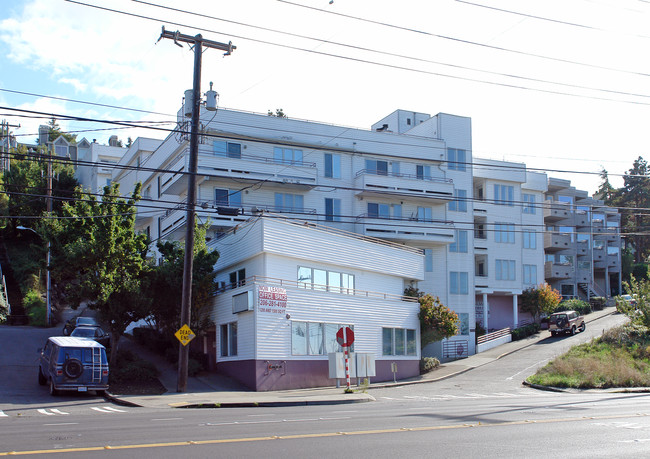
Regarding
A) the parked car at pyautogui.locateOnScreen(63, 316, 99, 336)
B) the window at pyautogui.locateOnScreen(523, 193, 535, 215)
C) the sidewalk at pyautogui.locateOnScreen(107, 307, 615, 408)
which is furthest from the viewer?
the window at pyautogui.locateOnScreen(523, 193, 535, 215)

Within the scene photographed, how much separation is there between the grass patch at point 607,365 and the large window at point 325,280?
32.6 feet

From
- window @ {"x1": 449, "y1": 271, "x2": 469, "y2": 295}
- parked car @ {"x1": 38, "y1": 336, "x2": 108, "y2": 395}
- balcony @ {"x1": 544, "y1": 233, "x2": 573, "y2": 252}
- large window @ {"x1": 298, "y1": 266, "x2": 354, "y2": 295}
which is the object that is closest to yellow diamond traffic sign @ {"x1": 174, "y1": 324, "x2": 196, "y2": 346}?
parked car @ {"x1": 38, "y1": 336, "x2": 108, "y2": 395}

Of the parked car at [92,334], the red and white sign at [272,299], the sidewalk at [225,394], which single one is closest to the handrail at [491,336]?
the sidewalk at [225,394]

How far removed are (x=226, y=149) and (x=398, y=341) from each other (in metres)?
15.6

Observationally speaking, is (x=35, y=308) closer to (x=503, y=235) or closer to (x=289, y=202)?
(x=289, y=202)

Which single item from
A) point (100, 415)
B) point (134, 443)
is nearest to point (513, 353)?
point (100, 415)

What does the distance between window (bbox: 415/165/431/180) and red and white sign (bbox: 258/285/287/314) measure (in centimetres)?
2119

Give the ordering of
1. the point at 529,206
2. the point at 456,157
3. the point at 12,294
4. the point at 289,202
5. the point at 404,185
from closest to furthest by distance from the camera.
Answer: the point at 289,202 < the point at 404,185 < the point at 456,157 < the point at 12,294 < the point at 529,206

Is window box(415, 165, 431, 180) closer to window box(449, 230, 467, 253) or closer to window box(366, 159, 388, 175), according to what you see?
window box(366, 159, 388, 175)

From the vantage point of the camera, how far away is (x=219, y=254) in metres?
32.8

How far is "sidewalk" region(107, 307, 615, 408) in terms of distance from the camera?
70.8 ft

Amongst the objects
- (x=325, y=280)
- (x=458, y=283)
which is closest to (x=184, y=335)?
(x=325, y=280)

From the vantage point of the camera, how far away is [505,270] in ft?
180

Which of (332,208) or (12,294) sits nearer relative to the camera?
(332,208)
